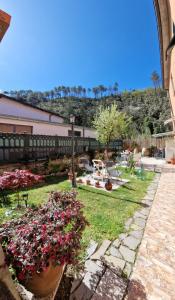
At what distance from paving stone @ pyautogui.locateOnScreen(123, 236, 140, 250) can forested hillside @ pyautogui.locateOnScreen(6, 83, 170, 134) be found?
3148 centimetres

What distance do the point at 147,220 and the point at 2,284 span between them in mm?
3976

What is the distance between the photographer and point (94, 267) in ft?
8.71

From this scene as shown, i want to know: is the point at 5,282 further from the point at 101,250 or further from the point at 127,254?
the point at 127,254

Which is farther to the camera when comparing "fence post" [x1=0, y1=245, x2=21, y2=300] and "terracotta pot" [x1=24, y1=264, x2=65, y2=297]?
"terracotta pot" [x1=24, y1=264, x2=65, y2=297]

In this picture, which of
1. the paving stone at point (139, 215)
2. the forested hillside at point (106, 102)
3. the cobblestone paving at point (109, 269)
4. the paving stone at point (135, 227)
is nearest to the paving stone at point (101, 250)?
the cobblestone paving at point (109, 269)

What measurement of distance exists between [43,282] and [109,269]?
136cm

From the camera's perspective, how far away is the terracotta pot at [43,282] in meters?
1.69

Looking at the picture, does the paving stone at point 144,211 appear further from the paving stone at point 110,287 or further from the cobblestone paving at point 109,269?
the paving stone at point 110,287

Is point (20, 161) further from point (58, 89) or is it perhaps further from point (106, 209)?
point (58, 89)

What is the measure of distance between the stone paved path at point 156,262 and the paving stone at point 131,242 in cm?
11

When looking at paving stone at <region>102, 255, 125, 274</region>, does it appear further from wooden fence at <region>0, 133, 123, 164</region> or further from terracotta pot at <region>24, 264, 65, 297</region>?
wooden fence at <region>0, 133, 123, 164</region>

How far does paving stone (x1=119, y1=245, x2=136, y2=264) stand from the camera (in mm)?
2928

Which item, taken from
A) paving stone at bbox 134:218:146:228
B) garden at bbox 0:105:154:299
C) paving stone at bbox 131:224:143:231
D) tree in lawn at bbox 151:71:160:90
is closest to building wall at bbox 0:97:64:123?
garden at bbox 0:105:154:299

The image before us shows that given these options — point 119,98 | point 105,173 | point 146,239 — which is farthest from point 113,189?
point 119,98
